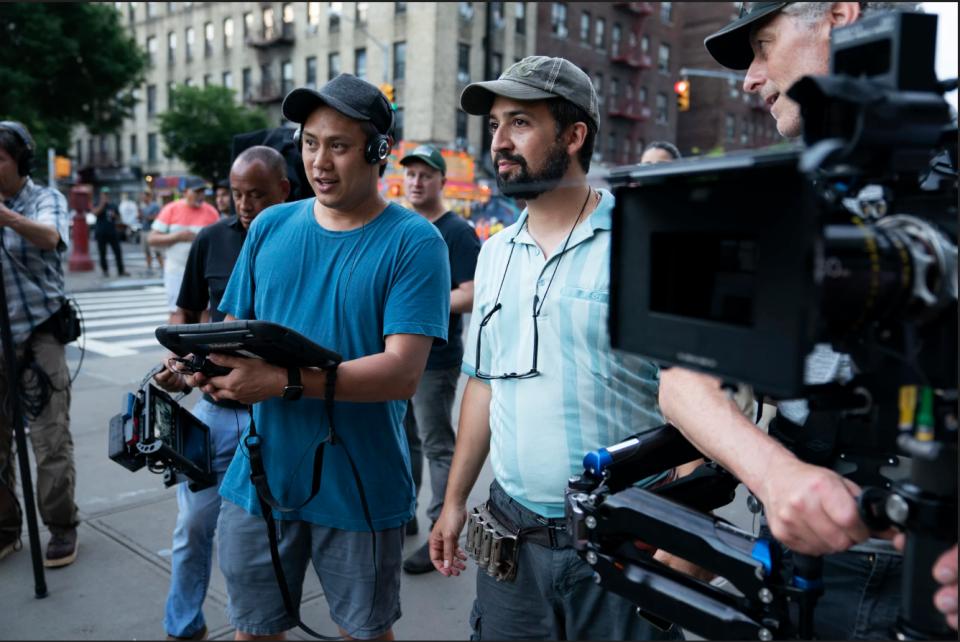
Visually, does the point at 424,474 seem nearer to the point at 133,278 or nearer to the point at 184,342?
the point at 184,342

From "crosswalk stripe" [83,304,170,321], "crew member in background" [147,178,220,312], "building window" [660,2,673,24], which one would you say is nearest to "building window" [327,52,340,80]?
"building window" [660,2,673,24]

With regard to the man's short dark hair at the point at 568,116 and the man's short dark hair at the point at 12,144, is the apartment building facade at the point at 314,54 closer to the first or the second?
the man's short dark hair at the point at 12,144

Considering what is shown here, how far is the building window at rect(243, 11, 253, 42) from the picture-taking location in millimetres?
40003

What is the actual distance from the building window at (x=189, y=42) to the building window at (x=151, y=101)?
155 inches

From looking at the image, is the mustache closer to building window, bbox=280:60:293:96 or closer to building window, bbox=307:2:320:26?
building window, bbox=307:2:320:26

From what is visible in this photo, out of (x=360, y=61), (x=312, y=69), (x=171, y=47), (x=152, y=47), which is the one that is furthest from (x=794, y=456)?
(x=152, y=47)

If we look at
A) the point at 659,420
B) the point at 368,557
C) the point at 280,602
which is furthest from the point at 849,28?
the point at 280,602

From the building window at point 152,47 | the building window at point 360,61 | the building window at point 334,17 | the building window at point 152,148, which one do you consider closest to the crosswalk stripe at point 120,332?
the building window at point 360,61

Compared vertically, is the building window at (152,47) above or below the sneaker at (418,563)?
above

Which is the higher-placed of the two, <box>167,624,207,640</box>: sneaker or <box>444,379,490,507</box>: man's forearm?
<box>444,379,490,507</box>: man's forearm

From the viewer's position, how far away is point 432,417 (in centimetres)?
409

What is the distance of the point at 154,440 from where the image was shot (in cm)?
246

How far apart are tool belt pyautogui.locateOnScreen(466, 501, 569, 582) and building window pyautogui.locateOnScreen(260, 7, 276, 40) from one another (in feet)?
135

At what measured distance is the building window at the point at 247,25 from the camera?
40.0m
